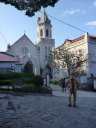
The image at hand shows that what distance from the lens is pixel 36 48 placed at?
151ft

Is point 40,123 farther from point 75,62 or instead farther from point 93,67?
point 93,67

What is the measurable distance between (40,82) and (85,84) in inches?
466

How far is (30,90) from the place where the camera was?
14.5 m

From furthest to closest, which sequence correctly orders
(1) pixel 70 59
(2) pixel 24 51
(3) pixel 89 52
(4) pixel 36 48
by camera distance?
(4) pixel 36 48 → (2) pixel 24 51 → (3) pixel 89 52 → (1) pixel 70 59

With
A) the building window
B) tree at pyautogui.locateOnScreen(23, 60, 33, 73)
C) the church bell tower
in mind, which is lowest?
tree at pyautogui.locateOnScreen(23, 60, 33, 73)

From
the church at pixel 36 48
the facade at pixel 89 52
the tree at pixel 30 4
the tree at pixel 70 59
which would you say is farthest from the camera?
the church at pixel 36 48

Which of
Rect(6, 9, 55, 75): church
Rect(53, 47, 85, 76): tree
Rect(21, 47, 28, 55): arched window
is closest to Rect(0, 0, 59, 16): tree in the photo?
Rect(53, 47, 85, 76): tree

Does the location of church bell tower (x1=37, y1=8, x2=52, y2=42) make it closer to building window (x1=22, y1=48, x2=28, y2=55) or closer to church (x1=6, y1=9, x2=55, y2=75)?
church (x1=6, y1=9, x2=55, y2=75)

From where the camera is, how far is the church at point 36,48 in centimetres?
4321

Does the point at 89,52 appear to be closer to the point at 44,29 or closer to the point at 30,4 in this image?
the point at 30,4

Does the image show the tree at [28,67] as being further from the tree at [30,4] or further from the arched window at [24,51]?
the tree at [30,4]

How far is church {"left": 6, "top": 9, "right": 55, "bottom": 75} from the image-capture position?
43206mm

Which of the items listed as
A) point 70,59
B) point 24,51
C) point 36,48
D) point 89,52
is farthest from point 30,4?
point 36,48

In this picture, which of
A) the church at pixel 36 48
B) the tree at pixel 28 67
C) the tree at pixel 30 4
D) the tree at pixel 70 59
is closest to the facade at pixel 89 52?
the tree at pixel 70 59
